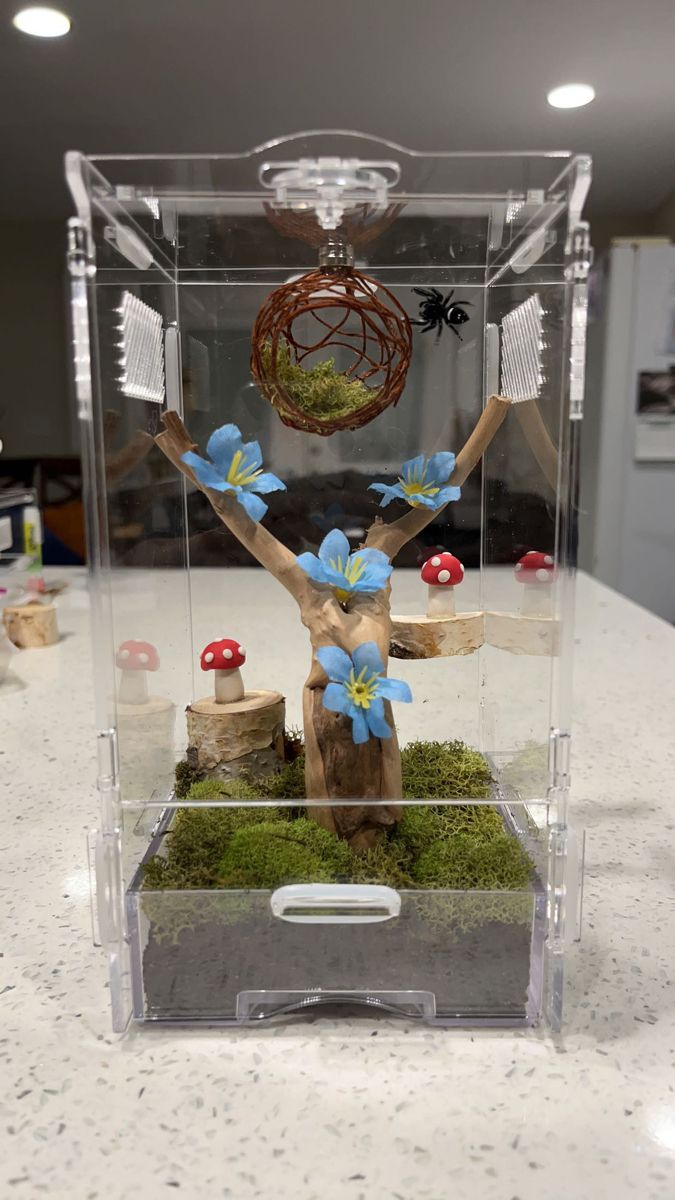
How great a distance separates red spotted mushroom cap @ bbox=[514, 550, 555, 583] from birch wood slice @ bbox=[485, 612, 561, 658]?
0.03 metres

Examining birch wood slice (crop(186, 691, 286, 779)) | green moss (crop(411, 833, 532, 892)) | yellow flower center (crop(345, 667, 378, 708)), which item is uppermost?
yellow flower center (crop(345, 667, 378, 708))

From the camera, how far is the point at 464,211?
625 mm

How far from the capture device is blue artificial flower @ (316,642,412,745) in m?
0.58

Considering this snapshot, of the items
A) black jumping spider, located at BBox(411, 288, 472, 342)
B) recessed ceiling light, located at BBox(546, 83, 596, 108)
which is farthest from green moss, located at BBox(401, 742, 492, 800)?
recessed ceiling light, located at BBox(546, 83, 596, 108)

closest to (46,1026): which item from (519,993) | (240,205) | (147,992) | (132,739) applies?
(147,992)

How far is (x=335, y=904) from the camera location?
1.79 feet

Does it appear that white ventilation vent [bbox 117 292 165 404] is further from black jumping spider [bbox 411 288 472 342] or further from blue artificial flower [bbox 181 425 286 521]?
black jumping spider [bbox 411 288 472 342]

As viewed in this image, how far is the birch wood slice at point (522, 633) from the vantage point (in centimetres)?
60

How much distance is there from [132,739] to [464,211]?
18.0 inches

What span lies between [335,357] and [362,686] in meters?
0.27

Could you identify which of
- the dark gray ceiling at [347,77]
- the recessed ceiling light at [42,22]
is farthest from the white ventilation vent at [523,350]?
the recessed ceiling light at [42,22]

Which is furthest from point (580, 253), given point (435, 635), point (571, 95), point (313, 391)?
point (571, 95)

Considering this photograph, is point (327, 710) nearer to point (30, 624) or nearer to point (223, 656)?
point (223, 656)

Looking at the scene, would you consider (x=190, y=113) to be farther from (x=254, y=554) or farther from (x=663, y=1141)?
(x=663, y=1141)
